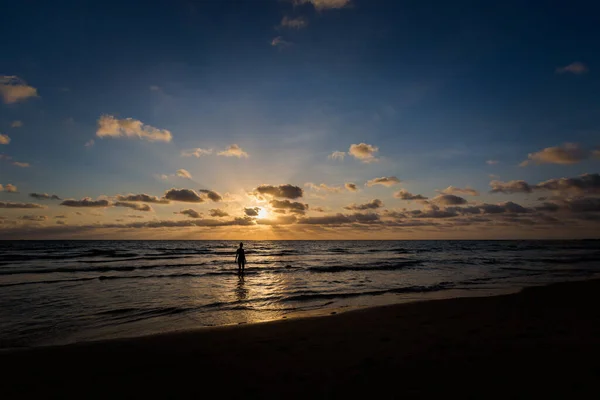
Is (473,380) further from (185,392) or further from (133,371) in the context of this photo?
(133,371)

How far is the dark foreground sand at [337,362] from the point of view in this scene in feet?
17.5

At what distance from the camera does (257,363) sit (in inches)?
263

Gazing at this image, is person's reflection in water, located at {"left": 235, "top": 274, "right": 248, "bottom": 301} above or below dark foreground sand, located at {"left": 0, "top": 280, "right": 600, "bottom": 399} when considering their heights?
below

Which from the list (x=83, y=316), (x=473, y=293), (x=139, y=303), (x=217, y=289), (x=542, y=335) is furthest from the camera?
(x=217, y=289)

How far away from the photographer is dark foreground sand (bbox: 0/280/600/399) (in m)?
5.35

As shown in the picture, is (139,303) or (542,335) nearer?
(542,335)

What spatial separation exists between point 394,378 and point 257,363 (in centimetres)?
280

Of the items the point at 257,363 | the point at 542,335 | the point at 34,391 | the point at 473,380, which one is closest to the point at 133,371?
the point at 34,391

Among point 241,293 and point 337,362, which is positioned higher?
point 337,362

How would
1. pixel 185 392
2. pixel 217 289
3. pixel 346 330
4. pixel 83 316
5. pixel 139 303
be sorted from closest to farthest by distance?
pixel 185 392 → pixel 346 330 → pixel 83 316 → pixel 139 303 → pixel 217 289

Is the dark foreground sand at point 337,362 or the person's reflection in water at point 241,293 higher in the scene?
the dark foreground sand at point 337,362

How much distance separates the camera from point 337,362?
21.5 feet

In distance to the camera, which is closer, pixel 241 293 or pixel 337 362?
pixel 337 362

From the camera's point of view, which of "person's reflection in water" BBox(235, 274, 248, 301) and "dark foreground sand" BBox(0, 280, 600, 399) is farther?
"person's reflection in water" BBox(235, 274, 248, 301)
